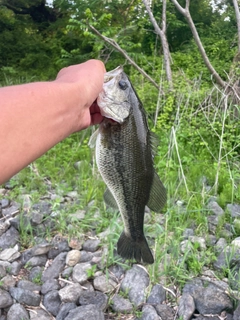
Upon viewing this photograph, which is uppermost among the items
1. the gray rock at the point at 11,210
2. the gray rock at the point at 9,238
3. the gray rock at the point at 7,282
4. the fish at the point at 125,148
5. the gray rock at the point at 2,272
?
the fish at the point at 125,148

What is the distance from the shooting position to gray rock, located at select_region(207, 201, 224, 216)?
143 inches

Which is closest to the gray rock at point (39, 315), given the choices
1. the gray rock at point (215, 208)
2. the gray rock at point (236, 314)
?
the gray rock at point (236, 314)

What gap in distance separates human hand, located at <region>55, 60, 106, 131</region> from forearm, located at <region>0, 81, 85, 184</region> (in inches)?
2.6

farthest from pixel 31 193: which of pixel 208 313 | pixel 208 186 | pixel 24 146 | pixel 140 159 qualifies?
pixel 24 146

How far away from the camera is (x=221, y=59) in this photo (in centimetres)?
962

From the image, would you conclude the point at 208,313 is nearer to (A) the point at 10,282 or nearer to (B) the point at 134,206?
(B) the point at 134,206

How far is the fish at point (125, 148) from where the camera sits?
68.7 inches

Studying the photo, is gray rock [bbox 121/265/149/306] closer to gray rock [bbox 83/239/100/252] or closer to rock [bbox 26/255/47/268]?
gray rock [bbox 83/239/100/252]

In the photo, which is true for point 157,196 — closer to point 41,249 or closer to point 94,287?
point 94,287

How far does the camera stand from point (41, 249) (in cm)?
321

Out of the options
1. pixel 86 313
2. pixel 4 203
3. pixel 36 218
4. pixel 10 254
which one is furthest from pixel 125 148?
pixel 4 203

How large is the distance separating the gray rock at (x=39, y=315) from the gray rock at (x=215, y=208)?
1710 millimetres

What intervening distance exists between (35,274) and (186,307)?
1166 millimetres

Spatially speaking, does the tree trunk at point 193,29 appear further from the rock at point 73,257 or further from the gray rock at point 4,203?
the rock at point 73,257
